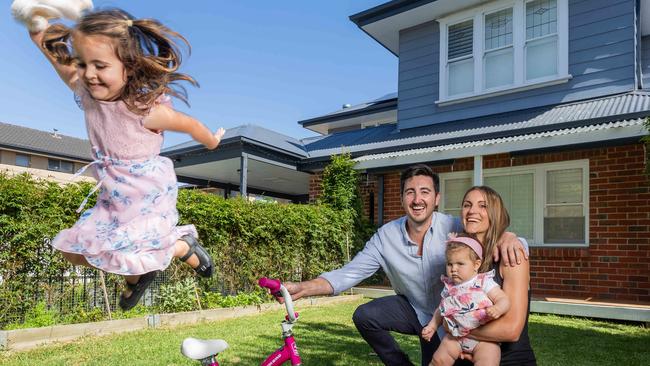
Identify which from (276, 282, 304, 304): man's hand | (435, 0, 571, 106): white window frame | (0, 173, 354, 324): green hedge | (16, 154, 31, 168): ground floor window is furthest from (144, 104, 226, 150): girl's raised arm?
(16, 154, 31, 168): ground floor window

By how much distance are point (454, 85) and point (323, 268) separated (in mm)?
5023

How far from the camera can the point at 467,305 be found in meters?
2.65

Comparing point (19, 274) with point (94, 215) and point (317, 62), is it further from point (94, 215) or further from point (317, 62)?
point (317, 62)

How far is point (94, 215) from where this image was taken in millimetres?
2072

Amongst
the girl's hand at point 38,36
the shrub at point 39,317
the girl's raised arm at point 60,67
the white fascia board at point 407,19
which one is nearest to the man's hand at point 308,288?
the girl's raised arm at point 60,67

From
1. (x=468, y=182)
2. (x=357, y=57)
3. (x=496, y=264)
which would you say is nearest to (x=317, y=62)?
(x=357, y=57)

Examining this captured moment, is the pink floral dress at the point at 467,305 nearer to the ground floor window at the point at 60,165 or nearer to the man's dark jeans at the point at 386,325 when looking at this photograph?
the man's dark jeans at the point at 386,325

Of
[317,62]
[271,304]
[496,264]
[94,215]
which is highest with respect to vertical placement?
[317,62]

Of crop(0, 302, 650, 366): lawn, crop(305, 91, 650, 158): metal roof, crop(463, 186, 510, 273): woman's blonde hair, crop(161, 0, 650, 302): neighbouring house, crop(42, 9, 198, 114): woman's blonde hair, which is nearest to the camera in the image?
crop(42, 9, 198, 114): woman's blonde hair

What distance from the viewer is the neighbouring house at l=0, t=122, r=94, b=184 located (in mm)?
29828

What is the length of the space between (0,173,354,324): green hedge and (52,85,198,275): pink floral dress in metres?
4.37

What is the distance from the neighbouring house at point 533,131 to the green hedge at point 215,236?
1.92 meters

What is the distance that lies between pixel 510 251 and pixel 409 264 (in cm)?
84

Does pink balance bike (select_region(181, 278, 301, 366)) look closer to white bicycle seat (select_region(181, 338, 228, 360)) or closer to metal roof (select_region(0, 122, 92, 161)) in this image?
white bicycle seat (select_region(181, 338, 228, 360))
